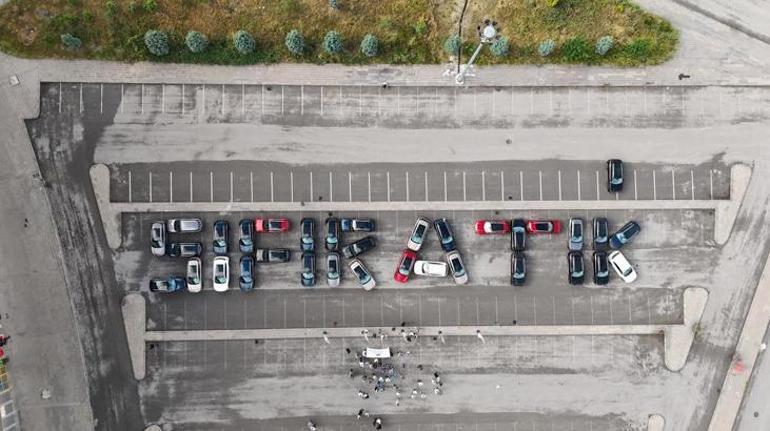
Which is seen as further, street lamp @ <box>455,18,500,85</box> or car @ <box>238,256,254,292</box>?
street lamp @ <box>455,18,500,85</box>

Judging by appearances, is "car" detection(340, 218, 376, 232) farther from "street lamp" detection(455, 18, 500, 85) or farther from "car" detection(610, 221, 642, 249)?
"car" detection(610, 221, 642, 249)

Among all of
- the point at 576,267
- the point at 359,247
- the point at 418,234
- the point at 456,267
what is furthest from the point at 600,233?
the point at 359,247

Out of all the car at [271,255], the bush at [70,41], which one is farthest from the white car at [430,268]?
the bush at [70,41]

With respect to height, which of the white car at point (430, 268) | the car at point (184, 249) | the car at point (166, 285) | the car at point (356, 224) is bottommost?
the car at point (166, 285)

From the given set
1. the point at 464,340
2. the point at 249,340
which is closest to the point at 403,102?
the point at 464,340

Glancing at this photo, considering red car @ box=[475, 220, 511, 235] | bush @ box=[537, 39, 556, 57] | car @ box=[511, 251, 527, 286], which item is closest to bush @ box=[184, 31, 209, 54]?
red car @ box=[475, 220, 511, 235]

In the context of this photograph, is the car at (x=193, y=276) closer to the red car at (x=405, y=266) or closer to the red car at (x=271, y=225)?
the red car at (x=271, y=225)

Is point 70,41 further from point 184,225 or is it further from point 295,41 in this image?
point 295,41
